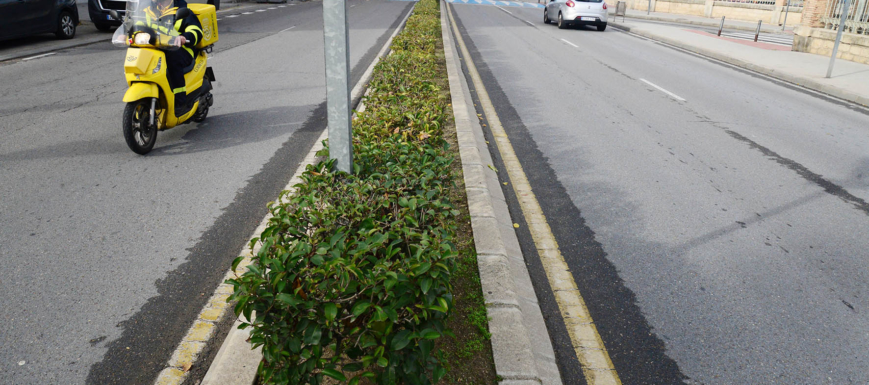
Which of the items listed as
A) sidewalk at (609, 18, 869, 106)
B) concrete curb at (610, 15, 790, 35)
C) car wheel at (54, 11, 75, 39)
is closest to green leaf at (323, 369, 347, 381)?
sidewalk at (609, 18, 869, 106)

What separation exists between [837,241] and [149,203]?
5.72 metres

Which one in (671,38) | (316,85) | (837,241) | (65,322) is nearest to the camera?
(65,322)

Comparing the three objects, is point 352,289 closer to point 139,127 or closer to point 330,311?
point 330,311

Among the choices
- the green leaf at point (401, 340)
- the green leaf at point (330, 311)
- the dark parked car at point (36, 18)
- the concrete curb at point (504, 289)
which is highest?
the dark parked car at point (36, 18)

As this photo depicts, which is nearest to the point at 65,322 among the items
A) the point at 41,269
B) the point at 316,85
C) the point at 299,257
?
the point at 41,269

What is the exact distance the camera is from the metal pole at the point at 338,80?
3516 mm

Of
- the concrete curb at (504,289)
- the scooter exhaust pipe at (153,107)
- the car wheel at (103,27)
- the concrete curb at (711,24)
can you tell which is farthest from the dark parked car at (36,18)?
the concrete curb at (711,24)

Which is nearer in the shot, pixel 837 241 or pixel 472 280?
pixel 472 280

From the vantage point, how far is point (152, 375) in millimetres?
2922

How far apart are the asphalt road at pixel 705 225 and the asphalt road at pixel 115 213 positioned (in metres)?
2.32

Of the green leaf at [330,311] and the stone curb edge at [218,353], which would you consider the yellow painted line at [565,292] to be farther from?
the stone curb edge at [218,353]

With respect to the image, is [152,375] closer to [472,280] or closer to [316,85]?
[472,280]

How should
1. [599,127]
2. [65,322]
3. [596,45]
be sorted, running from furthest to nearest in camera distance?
[596,45]
[599,127]
[65,322]

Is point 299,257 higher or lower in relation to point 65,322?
higher
